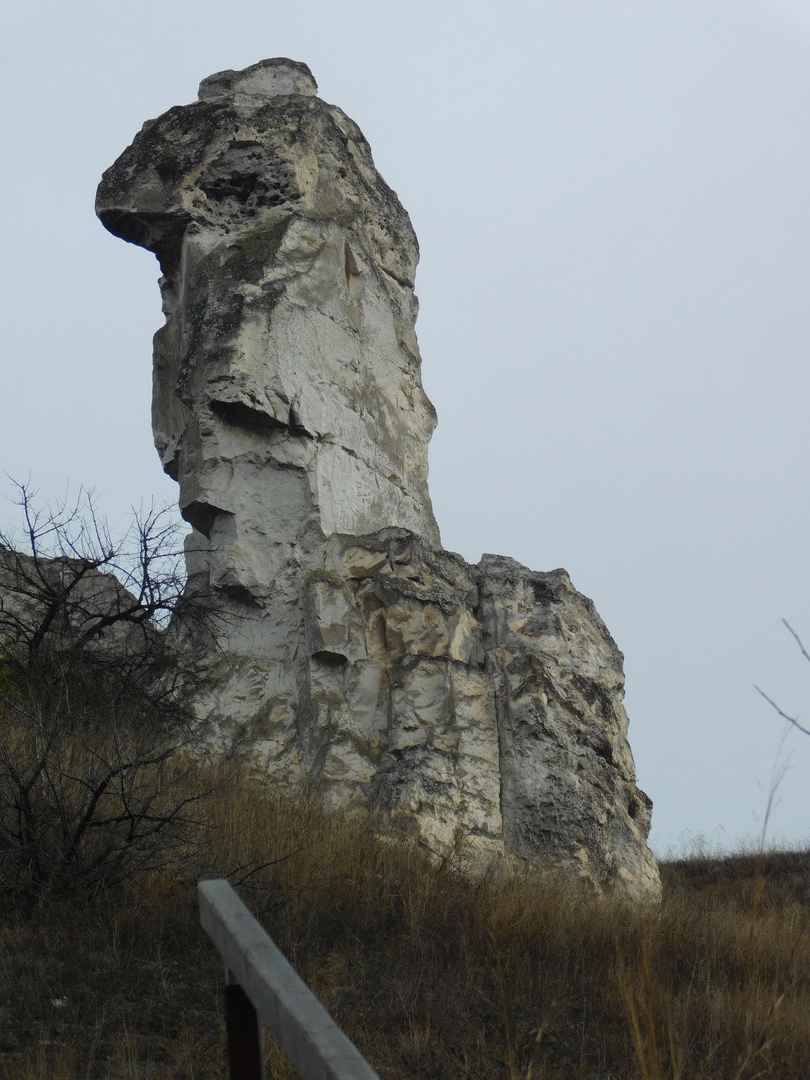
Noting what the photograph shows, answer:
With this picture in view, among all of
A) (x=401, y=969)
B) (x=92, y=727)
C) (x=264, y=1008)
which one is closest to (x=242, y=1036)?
(x=264, y=1008)

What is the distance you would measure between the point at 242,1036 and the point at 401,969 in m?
2.62

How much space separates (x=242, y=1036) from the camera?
2.46 m

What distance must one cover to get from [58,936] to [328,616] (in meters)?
3.32

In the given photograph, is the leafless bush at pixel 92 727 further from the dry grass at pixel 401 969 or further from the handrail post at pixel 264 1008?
the handrail post at pixel 264 1008

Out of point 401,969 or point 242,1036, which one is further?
point 401,969

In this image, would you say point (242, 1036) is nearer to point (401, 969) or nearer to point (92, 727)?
point (401, 969)

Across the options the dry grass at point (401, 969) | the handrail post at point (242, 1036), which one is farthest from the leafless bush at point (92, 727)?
the handrail post at point (242, 1036)

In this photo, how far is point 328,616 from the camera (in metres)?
7.96

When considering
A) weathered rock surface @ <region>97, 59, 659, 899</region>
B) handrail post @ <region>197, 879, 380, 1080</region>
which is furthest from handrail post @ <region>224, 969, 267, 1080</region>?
weathered rock surface @ <region>97, 59, 659, 899</region>

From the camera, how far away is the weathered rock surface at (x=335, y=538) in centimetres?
761

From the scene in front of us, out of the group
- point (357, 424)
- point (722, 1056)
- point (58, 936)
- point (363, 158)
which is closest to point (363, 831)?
point (58, 936)

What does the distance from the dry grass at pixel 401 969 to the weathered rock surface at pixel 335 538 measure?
3.26ft

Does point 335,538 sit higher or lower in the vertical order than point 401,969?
higher

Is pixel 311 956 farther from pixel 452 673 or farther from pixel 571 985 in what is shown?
pixel 452 673
